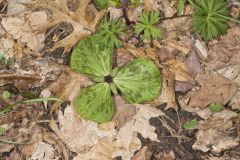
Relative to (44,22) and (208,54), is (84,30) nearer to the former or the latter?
(44,22)

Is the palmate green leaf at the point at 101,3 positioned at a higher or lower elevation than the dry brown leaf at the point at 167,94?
higher

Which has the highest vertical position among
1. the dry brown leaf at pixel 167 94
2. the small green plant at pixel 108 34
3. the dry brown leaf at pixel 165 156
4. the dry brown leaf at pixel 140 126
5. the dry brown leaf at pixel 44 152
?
the small green plant at pixel 108 34

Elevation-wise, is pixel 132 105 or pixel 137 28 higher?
pixel 137 28

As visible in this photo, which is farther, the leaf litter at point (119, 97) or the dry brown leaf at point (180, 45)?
the dry brown leaf at point (180, 45)

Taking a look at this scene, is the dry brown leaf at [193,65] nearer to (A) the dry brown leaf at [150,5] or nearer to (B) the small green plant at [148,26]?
(B) the small green plant at [148,26]

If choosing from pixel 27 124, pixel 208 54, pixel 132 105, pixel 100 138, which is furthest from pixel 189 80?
pixel 27 124

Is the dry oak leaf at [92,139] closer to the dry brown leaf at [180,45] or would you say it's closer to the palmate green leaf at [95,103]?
the palmate green leaf at [95,103]

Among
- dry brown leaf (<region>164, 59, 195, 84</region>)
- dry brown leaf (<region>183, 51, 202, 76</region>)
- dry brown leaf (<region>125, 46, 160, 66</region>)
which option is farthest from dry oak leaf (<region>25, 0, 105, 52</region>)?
dry brown leaf (<region>183, 51, 202, 76</region>)

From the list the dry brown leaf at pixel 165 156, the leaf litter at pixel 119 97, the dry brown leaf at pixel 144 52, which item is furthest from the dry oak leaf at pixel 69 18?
the dry brown leaf at pixel 165 156
